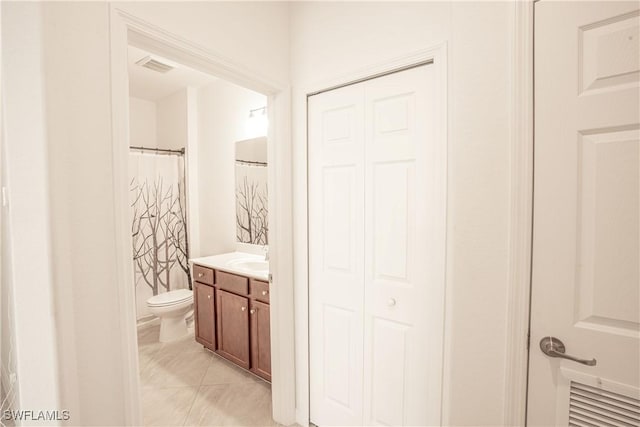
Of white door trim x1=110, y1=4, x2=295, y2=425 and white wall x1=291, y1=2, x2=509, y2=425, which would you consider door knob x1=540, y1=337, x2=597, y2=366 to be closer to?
white wall x1=291, y1=2, x2=509, y2=425

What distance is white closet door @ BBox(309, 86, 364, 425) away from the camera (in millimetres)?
1571

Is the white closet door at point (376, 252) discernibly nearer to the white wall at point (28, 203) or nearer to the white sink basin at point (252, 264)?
the white sink basin at point (252, 264)

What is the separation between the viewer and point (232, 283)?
2258mm

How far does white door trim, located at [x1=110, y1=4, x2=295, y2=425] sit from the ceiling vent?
1772mm

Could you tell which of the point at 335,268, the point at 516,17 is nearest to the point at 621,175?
the point at 516,17

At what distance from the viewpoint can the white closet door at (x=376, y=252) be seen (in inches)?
52.7

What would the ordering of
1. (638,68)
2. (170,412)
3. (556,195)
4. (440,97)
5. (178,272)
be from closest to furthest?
(638,68) < (556,195) < (440,97) < (170,412) < (178,272)

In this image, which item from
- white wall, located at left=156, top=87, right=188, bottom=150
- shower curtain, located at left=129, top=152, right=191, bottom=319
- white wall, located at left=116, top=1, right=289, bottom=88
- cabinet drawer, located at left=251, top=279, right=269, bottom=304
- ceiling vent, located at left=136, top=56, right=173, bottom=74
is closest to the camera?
white wall, located at left=116, top=1, right=289, bottom=88

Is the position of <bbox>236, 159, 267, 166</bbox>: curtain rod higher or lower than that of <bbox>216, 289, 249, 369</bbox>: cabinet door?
higher

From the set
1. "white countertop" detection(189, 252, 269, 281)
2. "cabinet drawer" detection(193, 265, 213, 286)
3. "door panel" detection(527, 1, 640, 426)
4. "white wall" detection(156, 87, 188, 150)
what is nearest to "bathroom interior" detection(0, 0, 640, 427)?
"door panel" detection(527, 1, 640, 426)

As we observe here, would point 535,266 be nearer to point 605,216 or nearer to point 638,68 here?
point 605,216

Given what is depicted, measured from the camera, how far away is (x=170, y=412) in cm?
192

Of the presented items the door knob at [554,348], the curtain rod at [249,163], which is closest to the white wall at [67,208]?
the door knob at [554,348]

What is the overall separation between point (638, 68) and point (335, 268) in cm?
142
